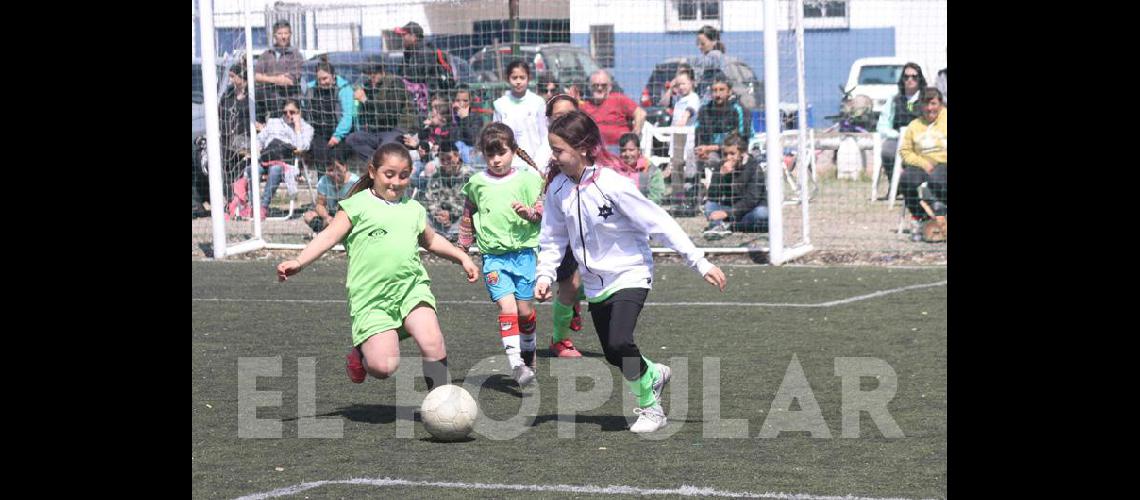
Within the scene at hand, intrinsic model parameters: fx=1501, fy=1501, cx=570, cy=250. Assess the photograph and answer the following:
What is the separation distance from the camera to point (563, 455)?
272 inches

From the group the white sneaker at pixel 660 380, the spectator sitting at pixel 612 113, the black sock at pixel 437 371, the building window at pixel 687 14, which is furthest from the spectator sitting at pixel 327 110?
the white sneaker at pixel 660 380

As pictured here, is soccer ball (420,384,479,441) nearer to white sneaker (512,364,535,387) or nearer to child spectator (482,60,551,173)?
white sneaker (512,364,535,387)

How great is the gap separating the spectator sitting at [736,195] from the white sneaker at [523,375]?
25.4ft

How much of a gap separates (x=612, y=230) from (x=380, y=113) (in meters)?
10.2

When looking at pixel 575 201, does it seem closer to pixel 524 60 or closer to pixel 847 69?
pixel 524 60

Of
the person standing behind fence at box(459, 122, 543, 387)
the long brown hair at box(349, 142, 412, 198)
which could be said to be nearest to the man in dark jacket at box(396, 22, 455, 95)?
the person standing behind fence at box(459, 122, 543, 387)

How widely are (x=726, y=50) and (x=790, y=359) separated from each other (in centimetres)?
865

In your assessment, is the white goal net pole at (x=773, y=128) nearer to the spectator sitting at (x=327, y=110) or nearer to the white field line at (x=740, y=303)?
the white field line at (x=740, y=303)

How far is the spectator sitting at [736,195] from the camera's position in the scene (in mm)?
16109

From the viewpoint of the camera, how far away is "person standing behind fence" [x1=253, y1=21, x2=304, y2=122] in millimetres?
17672

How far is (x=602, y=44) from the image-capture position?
59.1 ft

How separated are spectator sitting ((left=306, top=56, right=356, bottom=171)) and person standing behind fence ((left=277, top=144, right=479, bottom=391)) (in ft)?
32.1

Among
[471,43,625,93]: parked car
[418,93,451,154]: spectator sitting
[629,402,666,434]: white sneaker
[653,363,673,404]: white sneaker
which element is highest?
[471,43,625,93]: parked car

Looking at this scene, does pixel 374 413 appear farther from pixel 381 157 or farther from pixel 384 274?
pixel 381 157
